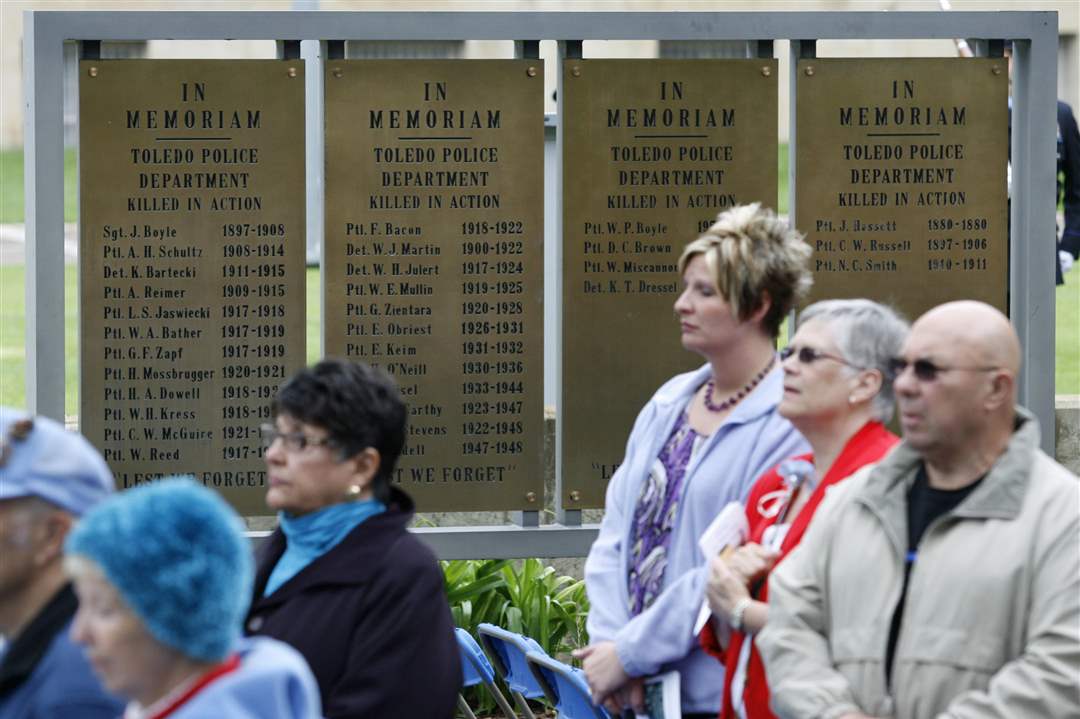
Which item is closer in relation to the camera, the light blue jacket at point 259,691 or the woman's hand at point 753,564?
the light blue jacket at point 259,691

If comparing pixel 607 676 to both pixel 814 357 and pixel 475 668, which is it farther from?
pixel 475 668

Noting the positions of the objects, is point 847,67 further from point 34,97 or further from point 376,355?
point 34,97

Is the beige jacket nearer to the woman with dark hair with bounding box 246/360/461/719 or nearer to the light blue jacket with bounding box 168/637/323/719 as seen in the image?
the woman with dark hair with bounding box 246/360/461/719

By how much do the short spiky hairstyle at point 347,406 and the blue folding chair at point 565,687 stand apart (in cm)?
112

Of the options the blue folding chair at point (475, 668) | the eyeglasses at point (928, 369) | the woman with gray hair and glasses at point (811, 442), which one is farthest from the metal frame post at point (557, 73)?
the eyeglasses at point (928, 369)

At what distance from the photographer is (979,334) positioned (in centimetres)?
383

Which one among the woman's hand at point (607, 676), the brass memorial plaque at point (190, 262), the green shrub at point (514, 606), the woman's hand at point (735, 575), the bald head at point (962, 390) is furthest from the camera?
the green shrub at point (514, 606)

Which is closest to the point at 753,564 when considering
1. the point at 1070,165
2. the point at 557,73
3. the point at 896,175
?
the point at 896,175

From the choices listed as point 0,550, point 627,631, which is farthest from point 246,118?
point 0,550

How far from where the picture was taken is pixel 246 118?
257 inches

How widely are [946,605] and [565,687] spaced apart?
1.77 metres

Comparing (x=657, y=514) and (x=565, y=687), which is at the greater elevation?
(x=657, y=514)

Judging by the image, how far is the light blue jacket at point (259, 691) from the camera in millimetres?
2547

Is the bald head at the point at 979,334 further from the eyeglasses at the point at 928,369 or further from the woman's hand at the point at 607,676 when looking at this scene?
the woman's hand at the point at 607,676
